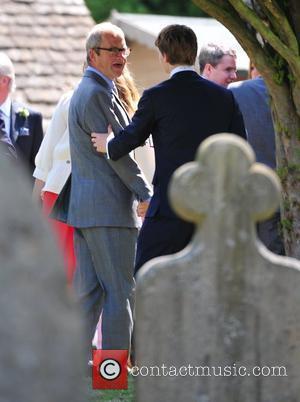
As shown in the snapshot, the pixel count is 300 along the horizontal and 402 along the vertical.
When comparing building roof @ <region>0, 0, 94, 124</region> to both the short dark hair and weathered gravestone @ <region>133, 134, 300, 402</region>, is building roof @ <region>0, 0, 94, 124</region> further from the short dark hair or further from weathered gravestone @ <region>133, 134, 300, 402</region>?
weathered gravestone @ <region>133, 134, 300, 402</region>

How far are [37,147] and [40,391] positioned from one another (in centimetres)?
788

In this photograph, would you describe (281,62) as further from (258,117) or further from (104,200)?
(258,117)

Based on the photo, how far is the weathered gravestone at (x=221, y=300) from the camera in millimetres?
3760

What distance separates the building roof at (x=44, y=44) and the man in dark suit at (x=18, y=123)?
171 inches

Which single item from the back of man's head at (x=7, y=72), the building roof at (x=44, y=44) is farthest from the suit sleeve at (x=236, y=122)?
the building roof at (x=44, y=44)

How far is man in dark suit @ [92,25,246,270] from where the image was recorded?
24.2 ft

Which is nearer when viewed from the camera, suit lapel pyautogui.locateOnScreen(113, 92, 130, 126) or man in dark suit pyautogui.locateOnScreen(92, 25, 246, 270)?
man in dark suit pyautogui.locateOnScreen(92, 25, 246, 270)

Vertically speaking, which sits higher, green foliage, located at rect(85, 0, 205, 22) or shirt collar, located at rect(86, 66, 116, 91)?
shirt collar, located at rect(86, 66, 116, 91)

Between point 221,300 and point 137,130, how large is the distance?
11.8 feet

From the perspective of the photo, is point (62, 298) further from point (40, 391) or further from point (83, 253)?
point (83, 253)

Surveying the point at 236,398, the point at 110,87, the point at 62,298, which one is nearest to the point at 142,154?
the point at 110,87

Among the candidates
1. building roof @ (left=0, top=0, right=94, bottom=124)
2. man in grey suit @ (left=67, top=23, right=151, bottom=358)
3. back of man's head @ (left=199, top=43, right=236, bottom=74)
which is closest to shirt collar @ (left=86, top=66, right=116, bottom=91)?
man in grey suit @ (left=67, top=23, right=151, bottom=358)

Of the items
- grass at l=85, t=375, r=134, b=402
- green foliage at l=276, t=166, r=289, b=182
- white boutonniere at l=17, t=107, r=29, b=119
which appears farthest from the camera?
white boutonniere at l=17, t=107, r=29, b=119

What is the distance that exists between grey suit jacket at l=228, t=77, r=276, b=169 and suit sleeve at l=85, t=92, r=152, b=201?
984 mm
